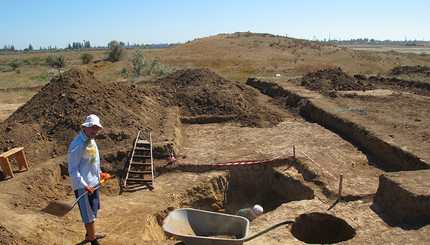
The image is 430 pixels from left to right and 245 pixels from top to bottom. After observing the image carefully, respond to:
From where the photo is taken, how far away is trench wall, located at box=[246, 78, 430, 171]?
7.42 meters

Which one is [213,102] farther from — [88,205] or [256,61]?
[256,61]

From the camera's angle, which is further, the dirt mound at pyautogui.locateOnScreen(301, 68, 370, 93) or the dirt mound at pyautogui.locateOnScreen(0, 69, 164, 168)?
the dirt mound at pyautogui.locateOnScreen(301, 68, 370, 93)

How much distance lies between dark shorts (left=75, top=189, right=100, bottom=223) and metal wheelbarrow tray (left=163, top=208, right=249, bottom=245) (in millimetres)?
1160

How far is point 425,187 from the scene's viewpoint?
17.1ft

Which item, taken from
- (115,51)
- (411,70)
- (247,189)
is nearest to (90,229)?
(247,189)

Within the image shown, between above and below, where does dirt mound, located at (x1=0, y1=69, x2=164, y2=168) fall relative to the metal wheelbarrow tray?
above

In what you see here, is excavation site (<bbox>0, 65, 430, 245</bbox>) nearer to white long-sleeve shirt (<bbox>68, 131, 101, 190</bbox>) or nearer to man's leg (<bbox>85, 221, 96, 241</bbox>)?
man's leg (<bbox>85, 221, 96, 241</bbox>)

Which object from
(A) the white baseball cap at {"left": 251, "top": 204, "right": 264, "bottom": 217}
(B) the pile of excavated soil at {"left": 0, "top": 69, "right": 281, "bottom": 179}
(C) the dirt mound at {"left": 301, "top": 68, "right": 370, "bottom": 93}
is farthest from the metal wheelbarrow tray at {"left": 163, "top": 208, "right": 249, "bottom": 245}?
(C) the dirt mound at {"left": 301, "top": 68, "right": 370, "bottom": 93}

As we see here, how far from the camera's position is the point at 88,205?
14.8 feet

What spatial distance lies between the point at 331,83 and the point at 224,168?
12.3 meters

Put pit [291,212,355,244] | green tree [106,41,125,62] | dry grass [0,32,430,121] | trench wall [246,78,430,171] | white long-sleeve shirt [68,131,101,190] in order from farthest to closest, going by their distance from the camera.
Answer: green tree [106,41,125,62] < dry grass [0,32,430,121] < trench wall [246,78,430,171] < pit [291,212,355,244] < white long-sleeve shirt [68,131,101,190]

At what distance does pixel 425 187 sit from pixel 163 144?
6.39 metres

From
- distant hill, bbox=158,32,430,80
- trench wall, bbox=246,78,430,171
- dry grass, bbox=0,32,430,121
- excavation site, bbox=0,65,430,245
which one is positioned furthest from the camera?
distant hill, bbox=158,32,430,80

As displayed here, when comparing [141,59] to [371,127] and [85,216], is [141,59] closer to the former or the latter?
[371,127]
